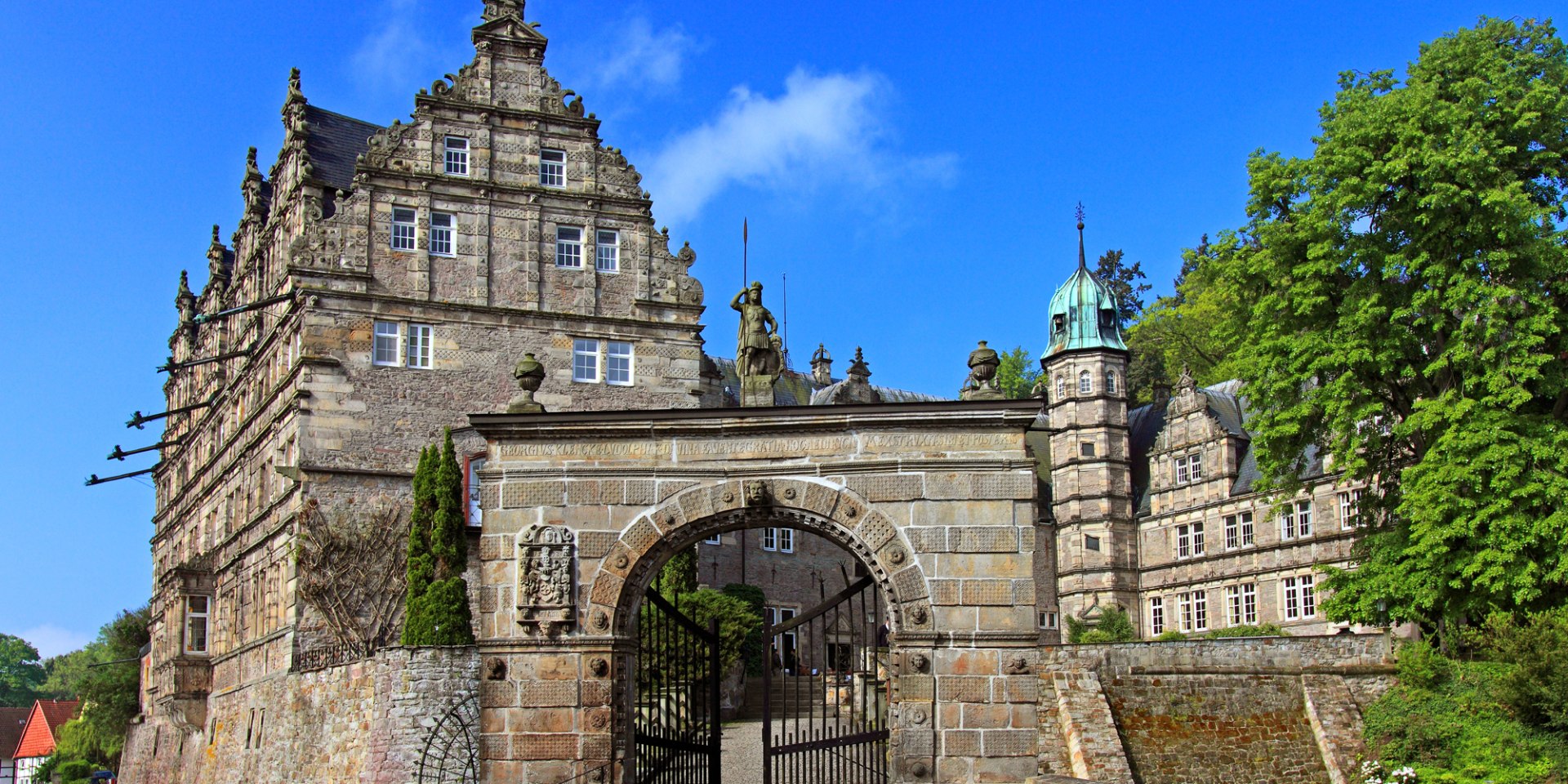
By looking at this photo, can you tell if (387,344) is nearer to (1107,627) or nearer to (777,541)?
(777,541)

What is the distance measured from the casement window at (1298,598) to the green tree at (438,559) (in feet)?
92.6

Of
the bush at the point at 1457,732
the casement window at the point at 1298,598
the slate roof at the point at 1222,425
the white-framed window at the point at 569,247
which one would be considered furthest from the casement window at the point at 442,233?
the casement window at the point at 1298,598

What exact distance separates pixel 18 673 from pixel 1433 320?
4541 inches

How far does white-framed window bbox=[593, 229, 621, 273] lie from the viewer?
111 feet

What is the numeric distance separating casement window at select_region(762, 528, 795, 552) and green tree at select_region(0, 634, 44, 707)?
87.5 metres

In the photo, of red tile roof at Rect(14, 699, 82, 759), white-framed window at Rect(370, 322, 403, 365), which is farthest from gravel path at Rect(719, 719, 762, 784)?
red tile roof at Rect(14, 699, 82, 759)

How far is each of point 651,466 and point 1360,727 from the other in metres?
13.8

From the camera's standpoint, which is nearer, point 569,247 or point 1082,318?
point 569,247

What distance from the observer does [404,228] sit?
32.4m

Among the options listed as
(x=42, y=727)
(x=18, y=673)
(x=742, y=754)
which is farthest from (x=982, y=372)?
(x=18, y=673)

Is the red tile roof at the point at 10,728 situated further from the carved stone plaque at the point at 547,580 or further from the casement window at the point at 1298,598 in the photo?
the carved stone plaque at the point at 547,580

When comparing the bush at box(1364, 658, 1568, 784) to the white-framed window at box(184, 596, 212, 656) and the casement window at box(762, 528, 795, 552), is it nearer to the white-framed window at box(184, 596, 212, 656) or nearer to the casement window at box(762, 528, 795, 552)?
the casement window at box(762, 528, 795, 552)

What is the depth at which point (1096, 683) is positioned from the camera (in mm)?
25141

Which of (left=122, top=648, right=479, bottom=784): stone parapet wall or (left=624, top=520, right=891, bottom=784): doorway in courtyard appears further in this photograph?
(left=122, top=648, right=479, bottom=784): stone parapet wall
